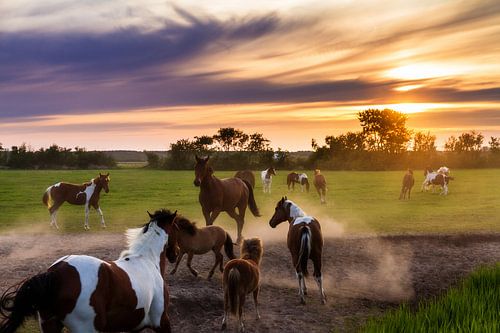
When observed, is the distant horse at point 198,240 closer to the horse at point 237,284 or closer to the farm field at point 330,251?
the farm field at point 330,251

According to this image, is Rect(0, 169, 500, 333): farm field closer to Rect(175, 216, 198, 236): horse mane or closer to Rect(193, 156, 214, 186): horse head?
Rect(175, 216, 198, 236): horse mane

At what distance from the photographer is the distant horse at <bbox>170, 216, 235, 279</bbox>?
9791 mm

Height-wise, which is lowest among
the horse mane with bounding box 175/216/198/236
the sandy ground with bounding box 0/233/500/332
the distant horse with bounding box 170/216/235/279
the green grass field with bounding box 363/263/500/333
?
the sandy ground with bounding box 0/233/500/332

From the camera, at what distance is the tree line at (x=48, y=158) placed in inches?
2394

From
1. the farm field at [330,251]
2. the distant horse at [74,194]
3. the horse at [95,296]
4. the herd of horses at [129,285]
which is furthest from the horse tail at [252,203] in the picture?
the horse at [95,296]

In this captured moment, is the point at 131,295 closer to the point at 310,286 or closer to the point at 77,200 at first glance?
the point at 310,286

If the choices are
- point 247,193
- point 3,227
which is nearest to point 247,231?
point 247,193

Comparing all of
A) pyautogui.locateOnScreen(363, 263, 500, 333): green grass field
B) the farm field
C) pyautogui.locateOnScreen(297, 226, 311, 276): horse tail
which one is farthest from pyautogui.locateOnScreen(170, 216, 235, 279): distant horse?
pyautogui.locateOnScreen(363, 263, 500, 333): green grass field

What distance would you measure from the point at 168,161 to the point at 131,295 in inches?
2249

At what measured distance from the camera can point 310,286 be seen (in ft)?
33.9

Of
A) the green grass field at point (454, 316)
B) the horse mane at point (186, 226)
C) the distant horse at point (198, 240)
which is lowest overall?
the green grass field at point (454, 316)

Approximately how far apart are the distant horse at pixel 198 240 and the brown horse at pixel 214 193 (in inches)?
137

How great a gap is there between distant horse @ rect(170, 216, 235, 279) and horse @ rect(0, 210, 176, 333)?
3579mm

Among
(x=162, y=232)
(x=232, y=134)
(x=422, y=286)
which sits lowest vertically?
(x=422, y=286)
